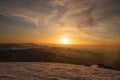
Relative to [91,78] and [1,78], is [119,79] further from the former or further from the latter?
[1,78]

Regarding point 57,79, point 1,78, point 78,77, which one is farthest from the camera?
point 78,77

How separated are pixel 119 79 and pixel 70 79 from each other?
4224mm

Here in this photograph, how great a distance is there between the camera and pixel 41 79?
1141 centimetres

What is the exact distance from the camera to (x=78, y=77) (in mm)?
12344

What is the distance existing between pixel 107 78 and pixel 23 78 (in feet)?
23.1

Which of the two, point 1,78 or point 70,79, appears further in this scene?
point 70,79

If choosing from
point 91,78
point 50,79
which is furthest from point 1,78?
point 91,78

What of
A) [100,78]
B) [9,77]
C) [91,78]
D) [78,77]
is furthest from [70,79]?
[9,77]

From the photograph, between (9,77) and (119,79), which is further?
(119,79)

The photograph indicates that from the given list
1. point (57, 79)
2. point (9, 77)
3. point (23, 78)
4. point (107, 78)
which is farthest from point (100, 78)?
point (9, 77)

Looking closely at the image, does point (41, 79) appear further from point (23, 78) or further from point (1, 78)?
point (1, 78)

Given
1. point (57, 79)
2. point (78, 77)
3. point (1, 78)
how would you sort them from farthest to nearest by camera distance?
point (78, 77) < point (57, 79) < point (1, 78)

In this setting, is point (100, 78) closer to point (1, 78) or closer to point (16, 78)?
point (16, 78)

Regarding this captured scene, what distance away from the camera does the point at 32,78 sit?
11469 millimetres
